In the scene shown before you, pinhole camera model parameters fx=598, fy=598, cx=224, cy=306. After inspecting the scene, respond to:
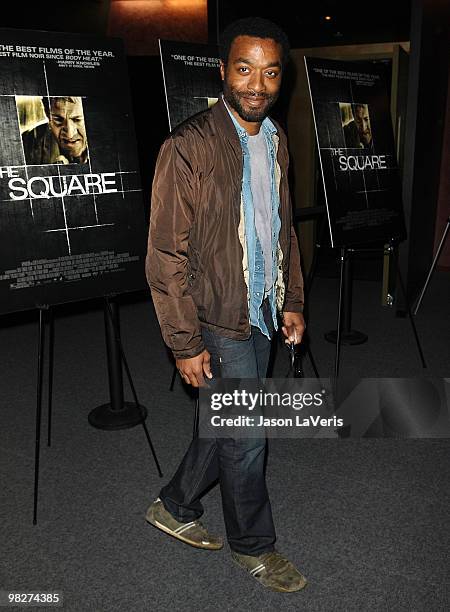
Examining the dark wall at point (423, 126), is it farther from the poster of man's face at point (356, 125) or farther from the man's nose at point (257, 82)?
the man's nose at point (257, 82)

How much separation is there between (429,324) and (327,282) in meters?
1.54

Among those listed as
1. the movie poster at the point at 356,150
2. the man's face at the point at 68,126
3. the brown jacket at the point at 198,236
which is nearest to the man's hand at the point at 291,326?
the brown jacket at the point at 198,236

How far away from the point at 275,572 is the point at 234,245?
1.01 m

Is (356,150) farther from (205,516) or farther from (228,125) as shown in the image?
(205,516)

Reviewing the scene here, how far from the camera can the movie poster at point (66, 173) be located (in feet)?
6.63

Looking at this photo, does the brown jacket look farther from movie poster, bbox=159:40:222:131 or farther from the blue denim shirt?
movie poster, bbox=159:40:222:131

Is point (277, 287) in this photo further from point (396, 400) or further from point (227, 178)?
point (396, 400)

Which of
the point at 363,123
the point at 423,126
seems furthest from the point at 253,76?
the point at 423,126

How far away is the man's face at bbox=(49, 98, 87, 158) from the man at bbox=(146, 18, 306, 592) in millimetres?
699

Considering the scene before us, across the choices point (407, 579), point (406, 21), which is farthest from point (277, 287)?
point (406, 21)

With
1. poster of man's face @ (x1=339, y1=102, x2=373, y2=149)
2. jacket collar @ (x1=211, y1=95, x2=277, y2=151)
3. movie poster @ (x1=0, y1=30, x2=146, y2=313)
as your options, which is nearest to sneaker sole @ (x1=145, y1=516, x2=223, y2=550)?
movie poster @ (x1=0, y1=30, x2=146, y2=313)

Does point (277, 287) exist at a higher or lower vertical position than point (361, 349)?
higher

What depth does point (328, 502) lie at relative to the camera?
2312mm

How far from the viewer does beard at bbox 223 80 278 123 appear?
1.57 metres
